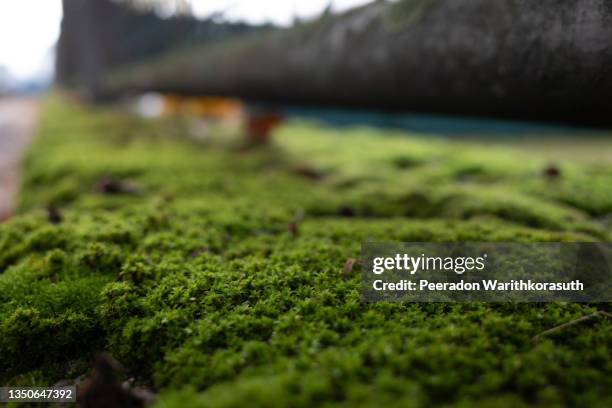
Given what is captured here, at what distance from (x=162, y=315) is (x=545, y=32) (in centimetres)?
255

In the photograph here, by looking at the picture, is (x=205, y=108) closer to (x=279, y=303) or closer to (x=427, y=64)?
(x=427, y=64)

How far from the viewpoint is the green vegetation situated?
1.50m

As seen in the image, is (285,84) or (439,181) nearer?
(439,181)

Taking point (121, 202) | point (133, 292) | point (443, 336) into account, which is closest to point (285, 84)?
point (121, 202)

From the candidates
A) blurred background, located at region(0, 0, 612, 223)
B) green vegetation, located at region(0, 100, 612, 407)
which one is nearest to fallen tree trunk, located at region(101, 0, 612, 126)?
blurred background, located at region(0, 0, 612, 223)

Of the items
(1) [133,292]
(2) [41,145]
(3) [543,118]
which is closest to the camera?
(1) [133,292]

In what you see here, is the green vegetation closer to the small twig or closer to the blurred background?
the small twig

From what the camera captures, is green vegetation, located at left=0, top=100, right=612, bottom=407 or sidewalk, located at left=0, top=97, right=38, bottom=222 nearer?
green vegetation, located at left=0, top=100, right=612, bottom=407

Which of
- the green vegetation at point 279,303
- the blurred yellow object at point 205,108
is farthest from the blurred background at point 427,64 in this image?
the blurred yellow object at point 205,108

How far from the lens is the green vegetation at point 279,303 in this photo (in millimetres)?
1501

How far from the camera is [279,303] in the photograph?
2.00 meters

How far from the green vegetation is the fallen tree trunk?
0.90 m

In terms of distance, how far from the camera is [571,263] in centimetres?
232

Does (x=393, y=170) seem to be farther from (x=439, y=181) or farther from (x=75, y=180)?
(x=75, y=180)
